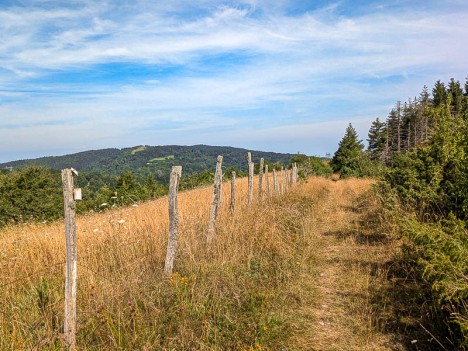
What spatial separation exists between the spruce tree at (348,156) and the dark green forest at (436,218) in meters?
22.9

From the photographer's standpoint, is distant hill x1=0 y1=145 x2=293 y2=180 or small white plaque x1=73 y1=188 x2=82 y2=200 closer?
small white plaque x1=73 y1=188 x2=82 y2=200

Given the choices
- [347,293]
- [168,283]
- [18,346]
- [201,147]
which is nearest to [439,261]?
[347,293]

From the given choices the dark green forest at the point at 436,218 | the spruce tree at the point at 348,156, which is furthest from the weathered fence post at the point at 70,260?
the spruce tree at the point at 348,156

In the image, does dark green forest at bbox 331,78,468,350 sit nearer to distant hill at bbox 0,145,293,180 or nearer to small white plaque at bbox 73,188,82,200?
small white plaque at bbox 73,188,82,200

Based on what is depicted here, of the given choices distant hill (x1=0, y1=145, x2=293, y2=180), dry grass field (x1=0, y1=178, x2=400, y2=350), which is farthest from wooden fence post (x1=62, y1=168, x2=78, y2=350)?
distant hill (x1=0, y1=145, x2=293, y2=180)

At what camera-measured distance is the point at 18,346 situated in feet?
9.79

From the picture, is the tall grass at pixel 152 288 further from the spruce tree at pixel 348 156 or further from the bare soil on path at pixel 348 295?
the spruce tree at pixel 348 156

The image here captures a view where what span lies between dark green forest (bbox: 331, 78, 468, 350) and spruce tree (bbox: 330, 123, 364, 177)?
22907 millimetres

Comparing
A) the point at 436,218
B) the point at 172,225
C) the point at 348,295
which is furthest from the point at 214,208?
the point at 436,218

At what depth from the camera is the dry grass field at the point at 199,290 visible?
334 centimetres

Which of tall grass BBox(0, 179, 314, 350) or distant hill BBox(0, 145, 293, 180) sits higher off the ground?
distant hill BBox(0, 145, 293, 180)

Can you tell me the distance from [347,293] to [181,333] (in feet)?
9.18

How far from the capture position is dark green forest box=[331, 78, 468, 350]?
336 centimetres

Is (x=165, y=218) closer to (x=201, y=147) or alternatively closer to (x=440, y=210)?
(x=440, y=210)
